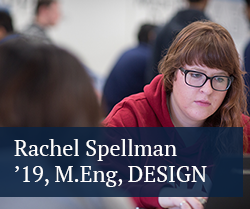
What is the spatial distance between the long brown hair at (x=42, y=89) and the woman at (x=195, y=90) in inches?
27.8

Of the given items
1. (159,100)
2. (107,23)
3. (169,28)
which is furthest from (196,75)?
(107,23)

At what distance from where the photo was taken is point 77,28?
4.46m

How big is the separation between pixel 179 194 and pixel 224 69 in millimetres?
546

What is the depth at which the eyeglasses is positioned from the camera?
1.26 meters

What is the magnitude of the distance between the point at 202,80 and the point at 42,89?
0.85 metres

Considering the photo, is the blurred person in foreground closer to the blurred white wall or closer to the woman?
the woman

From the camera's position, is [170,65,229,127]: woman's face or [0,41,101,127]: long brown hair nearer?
[0,41,101,127]: long brown hair

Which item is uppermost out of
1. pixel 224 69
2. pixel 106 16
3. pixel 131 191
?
pixel 106 16

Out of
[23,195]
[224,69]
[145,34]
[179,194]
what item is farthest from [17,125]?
[145,34]

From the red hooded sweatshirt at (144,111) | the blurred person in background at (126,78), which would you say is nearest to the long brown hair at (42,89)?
the red hooded sweatshirt at (144,111)

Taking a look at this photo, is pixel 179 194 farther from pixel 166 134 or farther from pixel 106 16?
pixel 106 16

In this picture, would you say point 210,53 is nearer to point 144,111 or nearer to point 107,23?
point 144,111

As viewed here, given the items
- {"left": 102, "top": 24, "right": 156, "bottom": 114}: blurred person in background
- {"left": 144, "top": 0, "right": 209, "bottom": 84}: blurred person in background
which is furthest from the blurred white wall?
{"left": 144, "top": 0, "right": 209, "bottom": 84}: blurred person in background

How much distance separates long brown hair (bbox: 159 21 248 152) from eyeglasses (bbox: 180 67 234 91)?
0.12 feet
